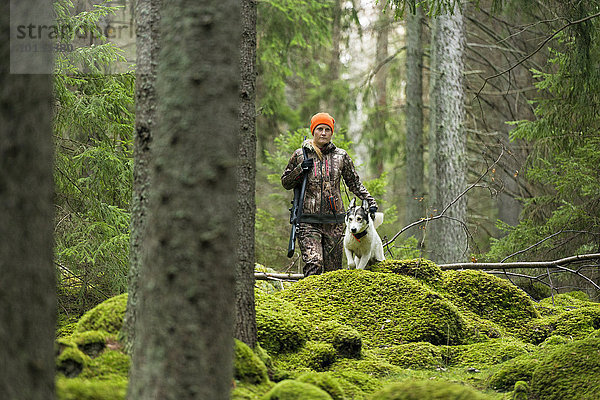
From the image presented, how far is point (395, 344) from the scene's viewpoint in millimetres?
6109

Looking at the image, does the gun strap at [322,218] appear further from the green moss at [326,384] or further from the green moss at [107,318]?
the green moss at [326,384]

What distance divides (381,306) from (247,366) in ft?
10.1

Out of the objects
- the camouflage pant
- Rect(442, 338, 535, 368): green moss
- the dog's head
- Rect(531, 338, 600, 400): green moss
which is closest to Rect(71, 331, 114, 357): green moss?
Rect(531, 338, 600, 400): green moss

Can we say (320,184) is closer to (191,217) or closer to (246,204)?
(246,204)

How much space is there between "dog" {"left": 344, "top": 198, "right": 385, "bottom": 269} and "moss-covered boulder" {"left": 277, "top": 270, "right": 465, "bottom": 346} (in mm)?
487

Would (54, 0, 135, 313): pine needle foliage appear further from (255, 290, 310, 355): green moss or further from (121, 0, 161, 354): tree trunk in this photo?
(121, 0, 161, 354): tree trunk

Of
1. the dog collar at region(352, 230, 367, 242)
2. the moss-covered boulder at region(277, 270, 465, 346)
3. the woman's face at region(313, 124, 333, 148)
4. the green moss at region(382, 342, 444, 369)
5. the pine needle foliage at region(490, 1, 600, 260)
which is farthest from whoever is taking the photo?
the woman's face at region(313, 124, 333, 148)

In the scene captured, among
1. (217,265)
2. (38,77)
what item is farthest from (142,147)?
(217,265)

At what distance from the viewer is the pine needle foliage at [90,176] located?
25.0 feet

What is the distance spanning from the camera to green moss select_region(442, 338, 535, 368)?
18.7 ft

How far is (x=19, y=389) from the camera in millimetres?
2324

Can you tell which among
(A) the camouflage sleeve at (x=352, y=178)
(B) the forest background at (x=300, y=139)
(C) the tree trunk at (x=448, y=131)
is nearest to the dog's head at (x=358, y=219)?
(A) the camouflage sleeve at (x=352, y=178)

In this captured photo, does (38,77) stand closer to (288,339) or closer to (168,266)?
(168,266)

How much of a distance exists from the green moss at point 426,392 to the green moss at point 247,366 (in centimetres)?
84
